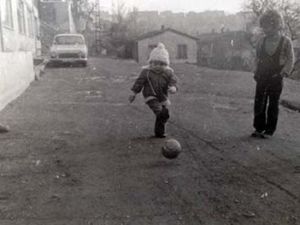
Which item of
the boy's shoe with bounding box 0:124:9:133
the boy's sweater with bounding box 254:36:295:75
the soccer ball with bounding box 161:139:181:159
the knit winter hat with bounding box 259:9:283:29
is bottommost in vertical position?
the boy's shoe with bounding box 0:124:9:133

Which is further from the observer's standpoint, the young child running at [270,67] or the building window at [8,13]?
the building window at [8,13]

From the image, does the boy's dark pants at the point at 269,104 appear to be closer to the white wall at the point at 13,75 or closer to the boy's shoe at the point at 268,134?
the boy's shoe at the point at 268,134

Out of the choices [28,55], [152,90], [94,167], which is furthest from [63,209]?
[28,55]

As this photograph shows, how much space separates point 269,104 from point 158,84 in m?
1.96

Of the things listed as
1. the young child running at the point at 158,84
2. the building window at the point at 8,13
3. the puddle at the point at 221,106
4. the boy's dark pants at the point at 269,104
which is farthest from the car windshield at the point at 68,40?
the boy's dark pants at the point at 269,104

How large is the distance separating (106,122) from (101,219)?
5267 millimetres

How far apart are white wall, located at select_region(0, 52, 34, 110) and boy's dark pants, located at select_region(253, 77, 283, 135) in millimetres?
6031

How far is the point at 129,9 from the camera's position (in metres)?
78.8

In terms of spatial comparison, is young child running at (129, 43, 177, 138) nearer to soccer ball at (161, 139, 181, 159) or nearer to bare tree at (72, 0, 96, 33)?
soccer ball at (161, 139, 181, 159)

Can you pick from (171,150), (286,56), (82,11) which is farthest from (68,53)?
(82,11)

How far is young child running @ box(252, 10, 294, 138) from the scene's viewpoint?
25.3 ft

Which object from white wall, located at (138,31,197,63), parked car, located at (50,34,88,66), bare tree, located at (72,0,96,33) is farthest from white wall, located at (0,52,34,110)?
bare tree, located at (72,0,96,33)

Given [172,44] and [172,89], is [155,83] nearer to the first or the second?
[172,89]

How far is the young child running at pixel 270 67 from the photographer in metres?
7.72
